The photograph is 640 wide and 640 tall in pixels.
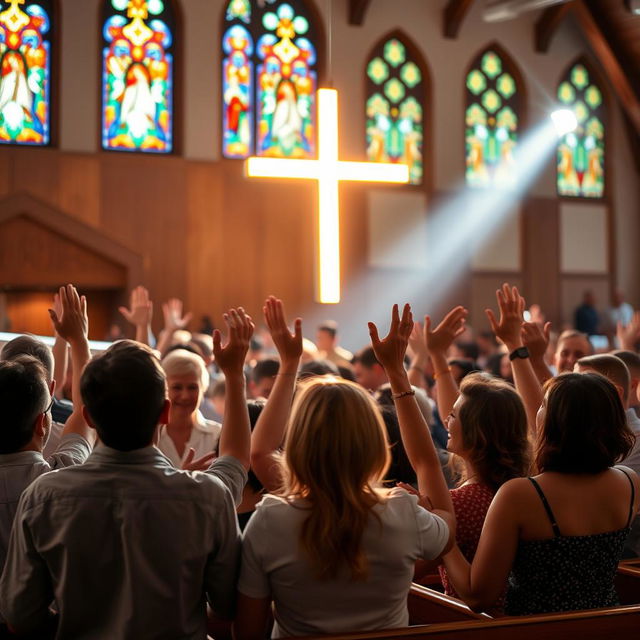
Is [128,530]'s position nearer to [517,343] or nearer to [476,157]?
[517,343]

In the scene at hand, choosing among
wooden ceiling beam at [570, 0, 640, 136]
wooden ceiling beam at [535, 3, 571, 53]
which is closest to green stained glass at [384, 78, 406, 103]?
wooden ceiling beam at [535, 3, 571, 53]

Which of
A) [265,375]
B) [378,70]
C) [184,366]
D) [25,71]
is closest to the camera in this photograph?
[184,366]

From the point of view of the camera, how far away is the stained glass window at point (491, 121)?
47.1 ft

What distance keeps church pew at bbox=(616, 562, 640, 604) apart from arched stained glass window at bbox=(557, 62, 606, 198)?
12840 mm

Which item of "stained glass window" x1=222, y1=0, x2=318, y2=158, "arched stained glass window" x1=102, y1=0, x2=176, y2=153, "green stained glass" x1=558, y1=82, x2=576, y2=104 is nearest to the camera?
"arched stained glass window" x1=102, y1=0, x2=176, y2=153

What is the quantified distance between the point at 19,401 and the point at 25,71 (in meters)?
10.7

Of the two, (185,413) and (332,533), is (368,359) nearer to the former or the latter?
(185,413)

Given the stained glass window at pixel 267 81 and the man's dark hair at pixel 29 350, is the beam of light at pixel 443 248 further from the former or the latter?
the man's dark hair at pixel 29 350

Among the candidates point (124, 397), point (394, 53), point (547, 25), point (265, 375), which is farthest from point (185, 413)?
point (547, 25)

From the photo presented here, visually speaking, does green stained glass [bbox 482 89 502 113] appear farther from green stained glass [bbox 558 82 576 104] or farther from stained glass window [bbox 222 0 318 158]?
stained glass window [bbox 222 0 318 158]

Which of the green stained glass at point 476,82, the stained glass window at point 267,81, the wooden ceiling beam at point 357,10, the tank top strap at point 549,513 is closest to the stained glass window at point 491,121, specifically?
the green stained glass at point 476,82

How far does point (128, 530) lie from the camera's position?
1876 millimetres

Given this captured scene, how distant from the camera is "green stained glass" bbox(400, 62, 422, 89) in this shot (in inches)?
549

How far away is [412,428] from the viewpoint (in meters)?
2.32
